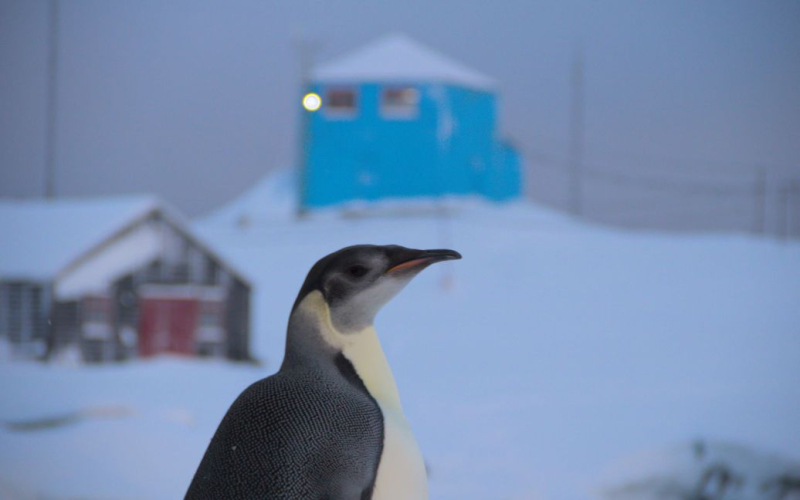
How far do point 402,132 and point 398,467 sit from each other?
5.67 meters

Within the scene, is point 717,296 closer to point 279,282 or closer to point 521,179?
point 521,179

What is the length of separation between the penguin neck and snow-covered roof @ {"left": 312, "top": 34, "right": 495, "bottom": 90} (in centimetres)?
532

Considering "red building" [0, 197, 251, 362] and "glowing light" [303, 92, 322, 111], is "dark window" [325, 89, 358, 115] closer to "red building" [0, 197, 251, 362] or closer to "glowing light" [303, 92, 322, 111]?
"red building" [0, 197, 251, 362]

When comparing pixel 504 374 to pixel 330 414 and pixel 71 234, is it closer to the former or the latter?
pixel 71 234

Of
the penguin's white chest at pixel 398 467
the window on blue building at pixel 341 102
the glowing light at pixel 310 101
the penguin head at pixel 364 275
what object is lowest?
the penguin's white chest at pixel 398 467

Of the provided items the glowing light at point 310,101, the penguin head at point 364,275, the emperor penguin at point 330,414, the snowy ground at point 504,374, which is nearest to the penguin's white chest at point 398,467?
the emperor penguin at point 330,414

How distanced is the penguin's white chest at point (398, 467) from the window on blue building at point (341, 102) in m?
5.79

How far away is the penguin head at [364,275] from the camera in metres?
1.32

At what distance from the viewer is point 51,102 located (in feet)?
15.8

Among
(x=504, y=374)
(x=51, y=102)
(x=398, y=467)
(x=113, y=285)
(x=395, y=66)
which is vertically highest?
(x=395, y=66)

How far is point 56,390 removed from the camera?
4531 millimetres

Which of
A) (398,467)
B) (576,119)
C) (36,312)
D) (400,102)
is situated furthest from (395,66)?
(398,467)

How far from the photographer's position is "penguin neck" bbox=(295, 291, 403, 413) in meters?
1.38

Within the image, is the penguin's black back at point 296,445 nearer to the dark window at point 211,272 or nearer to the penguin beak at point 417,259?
the penguin beak at point 417,259
